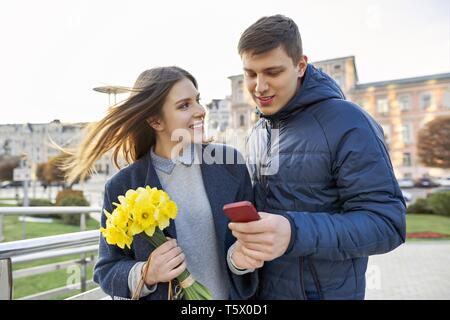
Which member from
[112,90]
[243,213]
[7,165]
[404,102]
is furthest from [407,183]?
[7,165]

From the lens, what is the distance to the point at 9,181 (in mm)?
23844

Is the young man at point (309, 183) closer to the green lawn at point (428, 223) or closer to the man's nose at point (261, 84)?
the man's nose at point (261, 84)

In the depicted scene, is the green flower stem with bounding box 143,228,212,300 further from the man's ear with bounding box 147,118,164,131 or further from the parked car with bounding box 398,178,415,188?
the parked car with bounding box 398,178,415,188

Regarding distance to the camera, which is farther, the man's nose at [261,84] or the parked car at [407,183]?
the parked car at [407,183]

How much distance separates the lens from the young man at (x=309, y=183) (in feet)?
2.34

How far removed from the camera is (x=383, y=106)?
53.3 feet

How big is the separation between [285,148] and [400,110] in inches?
690

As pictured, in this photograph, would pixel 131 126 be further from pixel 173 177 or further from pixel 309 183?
pixel 309 183

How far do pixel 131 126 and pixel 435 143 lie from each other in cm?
1814

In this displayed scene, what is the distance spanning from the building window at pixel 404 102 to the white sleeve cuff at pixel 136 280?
17655 millimetres

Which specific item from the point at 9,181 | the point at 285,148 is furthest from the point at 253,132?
the point at 9,181

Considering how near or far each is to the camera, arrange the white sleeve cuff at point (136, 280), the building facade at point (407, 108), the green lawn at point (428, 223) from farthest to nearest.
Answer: the building facade at point (407, 108)
the green lawn at point (428, 223)
the white sleeve cuff at point (136, 280)

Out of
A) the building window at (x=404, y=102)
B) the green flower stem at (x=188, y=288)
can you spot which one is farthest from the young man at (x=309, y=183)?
the building window at (x=404, y=102)
